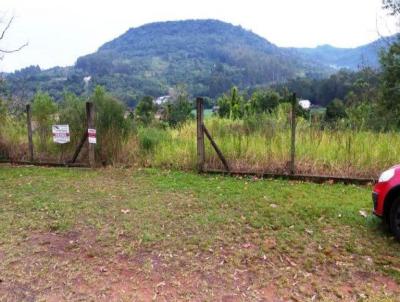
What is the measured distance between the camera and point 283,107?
9.46 meters

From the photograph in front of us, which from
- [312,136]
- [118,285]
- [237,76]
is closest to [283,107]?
[312,136]

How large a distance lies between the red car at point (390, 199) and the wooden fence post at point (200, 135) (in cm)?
386

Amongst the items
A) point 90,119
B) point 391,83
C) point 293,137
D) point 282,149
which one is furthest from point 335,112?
point 90,119

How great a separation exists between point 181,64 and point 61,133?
275ft

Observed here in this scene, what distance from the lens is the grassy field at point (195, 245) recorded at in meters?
3.30

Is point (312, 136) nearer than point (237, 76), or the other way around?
point (312, 136)

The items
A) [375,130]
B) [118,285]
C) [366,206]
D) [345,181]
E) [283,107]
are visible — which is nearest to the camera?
[118,285]

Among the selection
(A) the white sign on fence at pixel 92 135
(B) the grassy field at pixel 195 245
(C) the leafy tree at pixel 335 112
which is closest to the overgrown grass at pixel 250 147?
(A) the white sign on fence at pixel 92 135

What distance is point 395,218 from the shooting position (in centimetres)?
429

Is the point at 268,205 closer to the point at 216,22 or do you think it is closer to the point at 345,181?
the point at 345,181

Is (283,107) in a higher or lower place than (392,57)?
lower

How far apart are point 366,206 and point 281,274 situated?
2536 millimetres

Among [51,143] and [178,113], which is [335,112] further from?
[51,143]

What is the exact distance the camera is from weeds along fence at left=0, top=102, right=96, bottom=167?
8453mm
